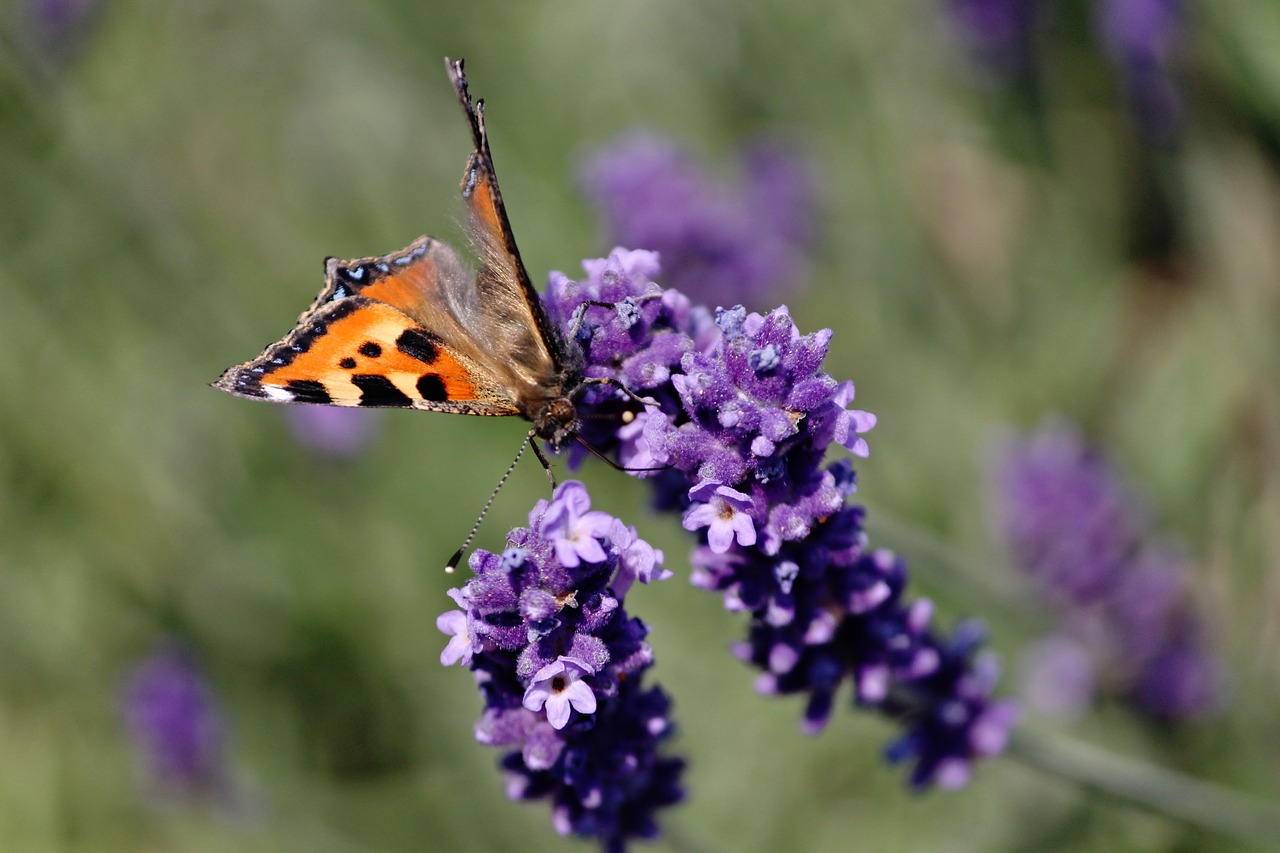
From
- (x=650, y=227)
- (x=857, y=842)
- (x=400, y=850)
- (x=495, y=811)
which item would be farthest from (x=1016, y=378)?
(x=400, y=850)

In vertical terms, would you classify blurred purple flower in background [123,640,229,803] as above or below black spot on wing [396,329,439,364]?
below

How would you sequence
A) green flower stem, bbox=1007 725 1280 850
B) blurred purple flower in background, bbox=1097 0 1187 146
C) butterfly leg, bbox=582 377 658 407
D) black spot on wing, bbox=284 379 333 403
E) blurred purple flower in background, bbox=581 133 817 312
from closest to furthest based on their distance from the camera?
butterfly leg, bbox=582 377 658 407, black spot on wing, bbox=284 379 333 403, green flower stem, bbox=1007 725 1280 850, blurred purple flower in background, bbox=1097 0 1187 146, blurred purple flower in background, bbox=581 133 817 312

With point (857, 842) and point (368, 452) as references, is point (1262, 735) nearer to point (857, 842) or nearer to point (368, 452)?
point (857, 842)

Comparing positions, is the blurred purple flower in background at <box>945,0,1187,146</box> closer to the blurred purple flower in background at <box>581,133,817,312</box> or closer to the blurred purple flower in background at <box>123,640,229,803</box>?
the blurred purple flower in background at <box>581,133,817,312</box>

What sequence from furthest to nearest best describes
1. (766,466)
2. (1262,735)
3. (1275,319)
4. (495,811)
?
(495,811) → (1275,319) → (1262,735) → (766,466)

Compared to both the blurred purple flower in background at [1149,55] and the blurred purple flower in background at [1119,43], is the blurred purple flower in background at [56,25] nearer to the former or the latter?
the blurred purple flower in background at [1119,43]

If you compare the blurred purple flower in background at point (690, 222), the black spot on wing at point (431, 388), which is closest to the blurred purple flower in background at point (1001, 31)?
the blurred purple flower in background at point (690, 222)

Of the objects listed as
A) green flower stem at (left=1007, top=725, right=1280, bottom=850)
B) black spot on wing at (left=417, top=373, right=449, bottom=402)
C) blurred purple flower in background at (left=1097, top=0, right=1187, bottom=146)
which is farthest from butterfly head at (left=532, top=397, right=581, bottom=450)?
blurred purple flower in background at (left=1097, top=0, right=1187, bottom=146)
